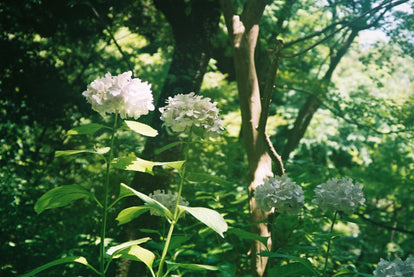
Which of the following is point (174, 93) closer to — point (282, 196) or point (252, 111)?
point (252, 111)

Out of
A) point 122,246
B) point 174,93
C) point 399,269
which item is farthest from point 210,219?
point 174,93

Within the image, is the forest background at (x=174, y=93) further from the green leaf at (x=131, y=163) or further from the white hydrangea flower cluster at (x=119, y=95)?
the white hydrangea flower cluster at (x=119, y=95)

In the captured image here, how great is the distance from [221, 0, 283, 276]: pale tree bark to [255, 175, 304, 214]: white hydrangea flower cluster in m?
0.32

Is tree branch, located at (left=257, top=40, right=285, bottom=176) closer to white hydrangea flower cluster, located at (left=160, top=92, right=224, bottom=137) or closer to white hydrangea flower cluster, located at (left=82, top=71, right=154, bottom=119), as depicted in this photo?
white hydrangea flower cluster, located at (left=160, top=92, right=224, bottom=137)

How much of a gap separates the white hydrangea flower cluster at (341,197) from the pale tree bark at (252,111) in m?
0.44

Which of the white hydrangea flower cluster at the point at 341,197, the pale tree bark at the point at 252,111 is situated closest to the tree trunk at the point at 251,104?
the pale tree bark at the point at 252,111

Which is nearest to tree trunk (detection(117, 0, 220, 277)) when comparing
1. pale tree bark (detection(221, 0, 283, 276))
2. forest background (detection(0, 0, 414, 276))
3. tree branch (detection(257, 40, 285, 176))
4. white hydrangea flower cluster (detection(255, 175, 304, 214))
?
forest background (detection(0, 0, 414, 276))

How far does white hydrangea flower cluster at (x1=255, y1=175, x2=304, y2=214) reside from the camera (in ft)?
6.08

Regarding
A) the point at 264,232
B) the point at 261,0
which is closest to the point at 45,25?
the point at 261,0

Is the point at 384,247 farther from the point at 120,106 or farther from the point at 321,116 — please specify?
the point at 120,106

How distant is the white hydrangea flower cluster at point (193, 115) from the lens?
160 cm

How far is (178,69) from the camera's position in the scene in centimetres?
329

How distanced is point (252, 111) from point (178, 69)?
1146 millimetres

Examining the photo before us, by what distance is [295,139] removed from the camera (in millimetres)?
4590
